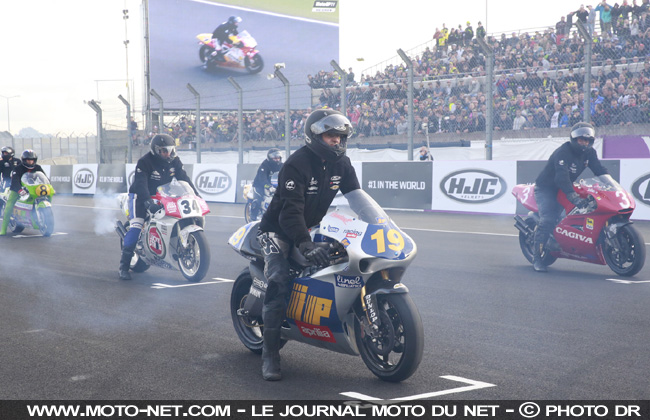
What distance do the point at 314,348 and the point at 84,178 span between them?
26.5m

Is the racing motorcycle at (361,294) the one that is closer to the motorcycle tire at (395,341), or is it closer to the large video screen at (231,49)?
the motorcycle tire at (395,341)

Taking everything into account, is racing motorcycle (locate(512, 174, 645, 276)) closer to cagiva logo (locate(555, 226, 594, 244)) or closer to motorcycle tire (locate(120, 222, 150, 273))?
cagiva logo (locate(555, 226, 594, 244))

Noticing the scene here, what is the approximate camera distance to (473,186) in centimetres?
1816

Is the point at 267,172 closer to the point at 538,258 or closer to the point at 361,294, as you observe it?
the point at 538,258

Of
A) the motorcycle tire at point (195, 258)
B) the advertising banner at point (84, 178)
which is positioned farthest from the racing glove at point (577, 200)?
the advertising banner at point (84, 178)

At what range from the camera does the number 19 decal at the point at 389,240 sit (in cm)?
475

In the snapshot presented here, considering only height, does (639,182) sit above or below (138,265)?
above

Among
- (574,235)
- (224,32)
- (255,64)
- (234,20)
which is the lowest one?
(574,235)

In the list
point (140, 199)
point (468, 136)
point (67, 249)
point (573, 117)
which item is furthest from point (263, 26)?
point (140, 199)

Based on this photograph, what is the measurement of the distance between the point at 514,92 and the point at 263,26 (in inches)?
1091

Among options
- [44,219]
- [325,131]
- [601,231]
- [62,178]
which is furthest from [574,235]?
[62,178]

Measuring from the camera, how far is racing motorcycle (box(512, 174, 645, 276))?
905 cm

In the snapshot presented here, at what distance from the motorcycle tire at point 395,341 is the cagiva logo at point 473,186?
518 inches

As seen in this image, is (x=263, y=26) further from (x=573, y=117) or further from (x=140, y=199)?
(x=140, y=199)
